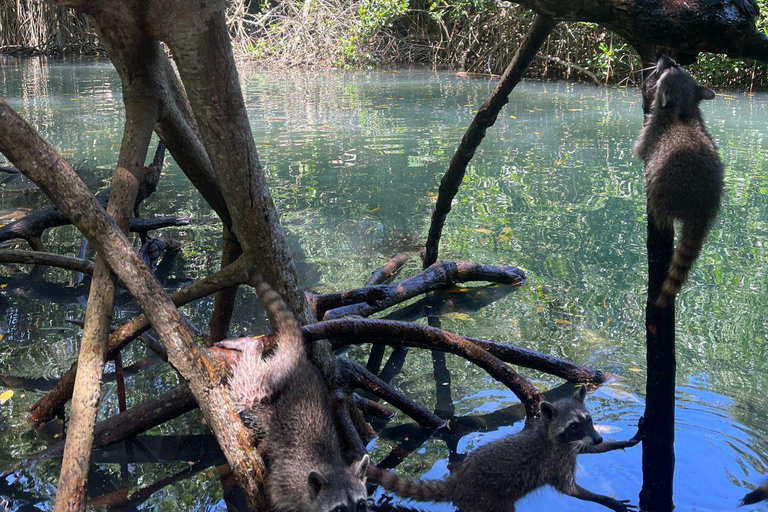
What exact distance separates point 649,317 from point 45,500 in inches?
121

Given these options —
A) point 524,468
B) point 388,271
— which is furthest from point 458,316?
point 524,468

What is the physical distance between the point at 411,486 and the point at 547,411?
2.66 feet

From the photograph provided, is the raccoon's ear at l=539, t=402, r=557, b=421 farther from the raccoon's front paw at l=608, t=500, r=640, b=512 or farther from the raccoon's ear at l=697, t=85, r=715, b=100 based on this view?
the raccoon's ear at l=697, t=85, r=715, b=100

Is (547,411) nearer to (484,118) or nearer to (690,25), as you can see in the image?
(690,25)

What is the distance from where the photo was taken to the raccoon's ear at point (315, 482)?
328 cm

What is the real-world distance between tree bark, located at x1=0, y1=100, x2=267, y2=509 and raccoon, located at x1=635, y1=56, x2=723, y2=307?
209 cm

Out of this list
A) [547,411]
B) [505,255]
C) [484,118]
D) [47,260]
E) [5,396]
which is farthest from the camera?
[505,255]

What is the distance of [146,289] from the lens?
10.7 feet

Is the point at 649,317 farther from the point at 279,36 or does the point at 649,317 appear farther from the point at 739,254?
the point at 279,36

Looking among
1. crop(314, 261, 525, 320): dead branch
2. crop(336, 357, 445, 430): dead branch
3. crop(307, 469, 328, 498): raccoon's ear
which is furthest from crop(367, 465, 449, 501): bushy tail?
crop(314, 261, 525, 320): dead branch

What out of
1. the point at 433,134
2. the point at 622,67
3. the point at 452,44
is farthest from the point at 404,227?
the point at 452,44

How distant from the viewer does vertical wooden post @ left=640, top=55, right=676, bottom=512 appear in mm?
3256

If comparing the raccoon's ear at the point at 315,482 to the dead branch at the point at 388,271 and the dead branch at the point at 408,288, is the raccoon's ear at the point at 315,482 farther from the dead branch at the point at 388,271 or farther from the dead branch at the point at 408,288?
the dead branch at the point at 388,271

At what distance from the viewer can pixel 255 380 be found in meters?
3.87
